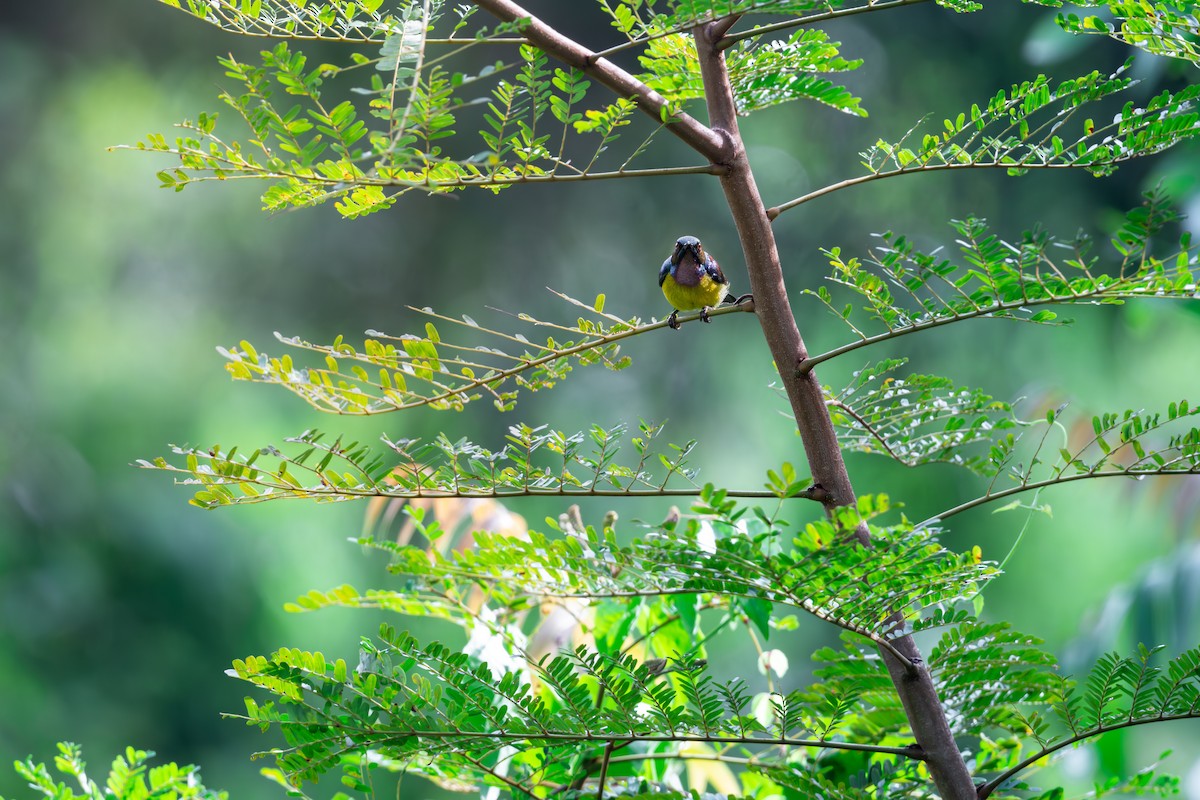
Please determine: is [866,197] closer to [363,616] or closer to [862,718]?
[363,616]

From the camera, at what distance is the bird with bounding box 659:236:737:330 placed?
85 centimetres

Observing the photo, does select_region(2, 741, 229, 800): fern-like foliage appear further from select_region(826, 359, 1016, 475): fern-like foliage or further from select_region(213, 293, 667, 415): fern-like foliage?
select_region(826, 359, 1016, 475): fern-like foliage

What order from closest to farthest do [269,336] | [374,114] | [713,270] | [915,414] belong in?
[374,114] < [915,414] < [713,270] < [269,336]

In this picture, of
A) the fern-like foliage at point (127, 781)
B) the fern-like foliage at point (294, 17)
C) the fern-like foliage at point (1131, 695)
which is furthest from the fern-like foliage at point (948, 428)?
the fern-like foliage at point (127, 781)

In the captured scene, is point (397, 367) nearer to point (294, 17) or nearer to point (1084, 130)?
point (294, 17)

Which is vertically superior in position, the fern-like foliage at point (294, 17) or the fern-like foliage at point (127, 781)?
the fern-like foliage at point (294, 17)

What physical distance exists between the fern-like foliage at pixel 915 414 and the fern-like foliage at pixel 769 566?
0.13m

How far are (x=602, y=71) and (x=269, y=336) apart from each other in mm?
3128

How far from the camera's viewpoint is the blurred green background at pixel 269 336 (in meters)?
3.36

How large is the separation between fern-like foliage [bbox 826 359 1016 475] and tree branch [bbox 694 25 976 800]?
6cm

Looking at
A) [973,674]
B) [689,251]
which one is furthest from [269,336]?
[973,674]

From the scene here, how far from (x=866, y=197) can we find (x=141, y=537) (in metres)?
2.59

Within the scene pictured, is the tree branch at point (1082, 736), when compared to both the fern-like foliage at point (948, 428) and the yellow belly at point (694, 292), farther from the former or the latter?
the yellow belly at point (694, 292)

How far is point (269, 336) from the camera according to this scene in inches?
138
